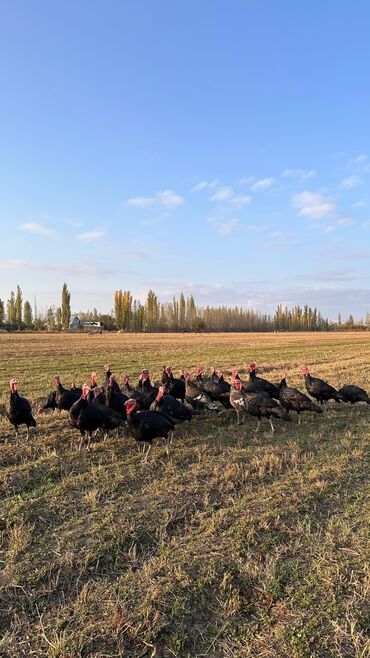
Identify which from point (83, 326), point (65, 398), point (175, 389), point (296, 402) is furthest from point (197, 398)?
point (83, 326)

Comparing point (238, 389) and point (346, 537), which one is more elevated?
point (238, 389)

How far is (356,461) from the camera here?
779 centimetres

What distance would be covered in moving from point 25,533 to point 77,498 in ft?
3.72

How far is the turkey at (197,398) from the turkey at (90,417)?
112 inches

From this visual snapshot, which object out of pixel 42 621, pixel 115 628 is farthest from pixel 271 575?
pixel 42 621

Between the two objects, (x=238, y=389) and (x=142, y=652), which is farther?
(x=238, y=389)

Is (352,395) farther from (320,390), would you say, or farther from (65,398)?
(65,398)

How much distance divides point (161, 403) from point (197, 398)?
6.51ft

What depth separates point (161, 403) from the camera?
9797mm

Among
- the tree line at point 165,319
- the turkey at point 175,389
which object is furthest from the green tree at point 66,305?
the turkey at point 175,389

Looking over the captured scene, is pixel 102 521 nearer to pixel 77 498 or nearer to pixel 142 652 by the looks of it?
pixel 77 498

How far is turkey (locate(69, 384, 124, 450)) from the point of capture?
8781 millimetres

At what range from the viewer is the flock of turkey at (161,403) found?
859cm

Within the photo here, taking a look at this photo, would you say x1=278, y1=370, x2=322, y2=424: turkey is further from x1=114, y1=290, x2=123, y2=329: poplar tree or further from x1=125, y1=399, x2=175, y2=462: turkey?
x1=114, y1=290, x2=123, y2=329: poplar tree
